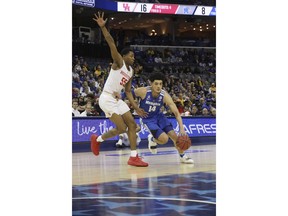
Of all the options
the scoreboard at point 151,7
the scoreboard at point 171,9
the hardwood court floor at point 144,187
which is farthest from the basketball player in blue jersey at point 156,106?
the scoreboard at point 171,9

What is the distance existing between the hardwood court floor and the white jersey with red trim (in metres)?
1.24

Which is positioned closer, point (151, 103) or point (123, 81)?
point (123, 81)

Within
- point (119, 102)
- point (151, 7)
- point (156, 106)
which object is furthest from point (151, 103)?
point (151, 7)

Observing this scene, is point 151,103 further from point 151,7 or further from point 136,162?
point 151,7

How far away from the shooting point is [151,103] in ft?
28.7

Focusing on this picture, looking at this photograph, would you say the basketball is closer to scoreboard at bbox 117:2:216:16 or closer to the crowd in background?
the crowd in background

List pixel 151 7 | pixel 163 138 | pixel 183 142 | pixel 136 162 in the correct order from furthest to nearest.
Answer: pixel 151 7 → pixel 163 138 → pixel 183 142 → pixel 136 162

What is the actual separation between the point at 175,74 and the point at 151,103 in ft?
60.9

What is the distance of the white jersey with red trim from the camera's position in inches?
321
